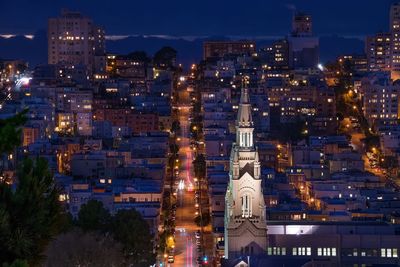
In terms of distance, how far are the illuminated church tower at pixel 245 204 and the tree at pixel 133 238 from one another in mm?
2638

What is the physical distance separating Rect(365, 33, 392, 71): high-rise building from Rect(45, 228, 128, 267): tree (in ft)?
138

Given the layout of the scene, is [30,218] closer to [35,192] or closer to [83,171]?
[35,192]

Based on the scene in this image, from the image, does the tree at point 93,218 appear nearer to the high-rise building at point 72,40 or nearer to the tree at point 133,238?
the tree at point 133,238

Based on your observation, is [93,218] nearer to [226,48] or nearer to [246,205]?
[246,205]

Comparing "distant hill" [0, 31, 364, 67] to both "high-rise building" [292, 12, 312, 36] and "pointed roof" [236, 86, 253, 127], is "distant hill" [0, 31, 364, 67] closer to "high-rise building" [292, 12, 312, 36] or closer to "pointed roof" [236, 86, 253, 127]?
"high-rise building" [292, 12, 312, 36]

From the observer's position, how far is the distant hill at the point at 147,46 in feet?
256

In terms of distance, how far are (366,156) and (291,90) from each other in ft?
29.5

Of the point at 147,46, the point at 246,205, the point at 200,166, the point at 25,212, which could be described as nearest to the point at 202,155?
the point at 200,166

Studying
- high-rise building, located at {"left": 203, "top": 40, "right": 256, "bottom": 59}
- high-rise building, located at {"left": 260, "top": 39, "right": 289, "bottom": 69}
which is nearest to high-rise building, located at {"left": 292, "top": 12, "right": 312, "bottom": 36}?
high-rise building, located at {"left": 260, "top": 39, "right": 289, "bottom": 69}

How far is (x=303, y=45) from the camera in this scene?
6025 centimetres

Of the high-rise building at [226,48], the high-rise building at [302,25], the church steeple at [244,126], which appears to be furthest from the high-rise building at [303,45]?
the church steeple at [244,126]

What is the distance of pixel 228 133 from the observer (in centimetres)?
4412

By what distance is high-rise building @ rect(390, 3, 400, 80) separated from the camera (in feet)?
187

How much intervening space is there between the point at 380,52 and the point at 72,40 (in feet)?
51.9
